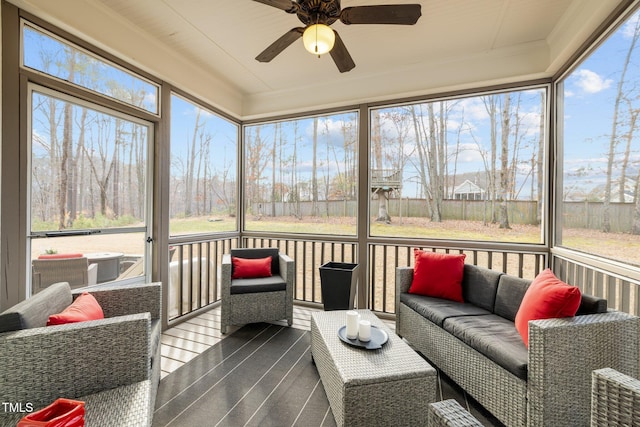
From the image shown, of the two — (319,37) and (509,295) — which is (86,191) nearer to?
(319,37)

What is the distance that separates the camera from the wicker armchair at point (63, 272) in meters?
2.11

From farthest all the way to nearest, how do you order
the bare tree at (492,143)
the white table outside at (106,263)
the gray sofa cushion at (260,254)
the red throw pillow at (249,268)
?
the gray sofa cushion at (260,254) → the red throw pillow at (249,268) → the bare tree at (492,143) → the white table outside at (106,263)

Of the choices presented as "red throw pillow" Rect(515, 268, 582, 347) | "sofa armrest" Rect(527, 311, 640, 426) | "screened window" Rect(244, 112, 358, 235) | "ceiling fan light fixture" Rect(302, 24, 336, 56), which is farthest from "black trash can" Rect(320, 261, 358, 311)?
"ceiling fan light fixture" Rect(302, 24, 336, 56)

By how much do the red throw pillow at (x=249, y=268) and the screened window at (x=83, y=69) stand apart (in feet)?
6.07

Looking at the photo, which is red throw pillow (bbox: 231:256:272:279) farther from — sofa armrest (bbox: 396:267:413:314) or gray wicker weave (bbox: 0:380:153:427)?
gray wicker weave (bbox: 0:380:153:427)

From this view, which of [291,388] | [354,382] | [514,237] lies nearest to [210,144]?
[291,388]

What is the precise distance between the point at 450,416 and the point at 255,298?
2506 mm

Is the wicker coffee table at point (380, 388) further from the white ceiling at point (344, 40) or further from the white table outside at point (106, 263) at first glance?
the white ceiling at point (344, 40)

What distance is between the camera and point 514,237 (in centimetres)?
306

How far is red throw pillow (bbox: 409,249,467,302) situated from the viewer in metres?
2.61

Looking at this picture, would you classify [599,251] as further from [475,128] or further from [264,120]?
[264,120]

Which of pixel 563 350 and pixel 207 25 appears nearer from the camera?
pixel 563 350

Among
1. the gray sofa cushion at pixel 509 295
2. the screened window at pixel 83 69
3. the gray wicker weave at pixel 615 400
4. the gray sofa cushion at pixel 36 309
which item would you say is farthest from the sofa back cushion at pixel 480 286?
the screened window at pixel 83 69

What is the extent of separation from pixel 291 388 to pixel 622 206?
2707 mm
